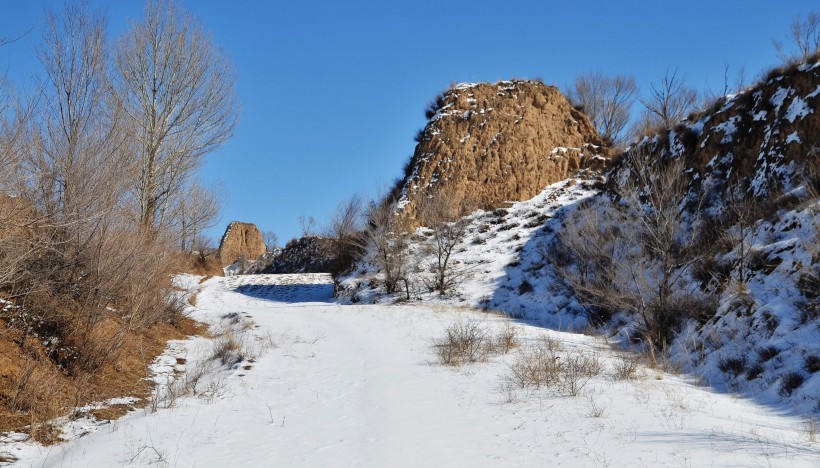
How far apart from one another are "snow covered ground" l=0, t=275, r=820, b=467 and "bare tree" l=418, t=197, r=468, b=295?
12625mm

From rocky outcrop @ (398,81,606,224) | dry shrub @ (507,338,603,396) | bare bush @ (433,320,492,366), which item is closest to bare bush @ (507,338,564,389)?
dry shrub @ (507,338,603,396)

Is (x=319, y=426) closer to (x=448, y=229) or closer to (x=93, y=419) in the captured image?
(x=93, y=419)

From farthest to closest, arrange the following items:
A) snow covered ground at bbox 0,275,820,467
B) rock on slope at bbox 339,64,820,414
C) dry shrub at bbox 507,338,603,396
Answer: rock on slope at bbox 339,64,820,414, dry shrub at bbox 507,338,603,396, snow covered ground at bbox 0,275,820,467

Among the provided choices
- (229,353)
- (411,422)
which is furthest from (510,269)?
(411,422)

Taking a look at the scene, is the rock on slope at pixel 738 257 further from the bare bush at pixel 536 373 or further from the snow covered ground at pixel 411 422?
the bare bush at pixel 536 373

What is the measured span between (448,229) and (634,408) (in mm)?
17821

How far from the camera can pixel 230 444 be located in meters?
5.13

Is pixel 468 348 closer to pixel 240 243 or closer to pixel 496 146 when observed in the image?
pixel 496 146

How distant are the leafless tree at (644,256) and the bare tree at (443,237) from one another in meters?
5.02

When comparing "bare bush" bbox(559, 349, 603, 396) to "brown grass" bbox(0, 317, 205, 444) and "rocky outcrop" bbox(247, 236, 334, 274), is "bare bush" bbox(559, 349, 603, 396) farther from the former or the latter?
"rocky outcrop" bbox(247, 236, 334, 274)

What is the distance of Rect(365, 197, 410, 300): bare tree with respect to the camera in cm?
2355

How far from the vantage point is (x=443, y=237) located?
2445 cm

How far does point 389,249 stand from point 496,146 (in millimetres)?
11220

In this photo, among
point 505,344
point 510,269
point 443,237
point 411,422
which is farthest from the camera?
point 443,237
